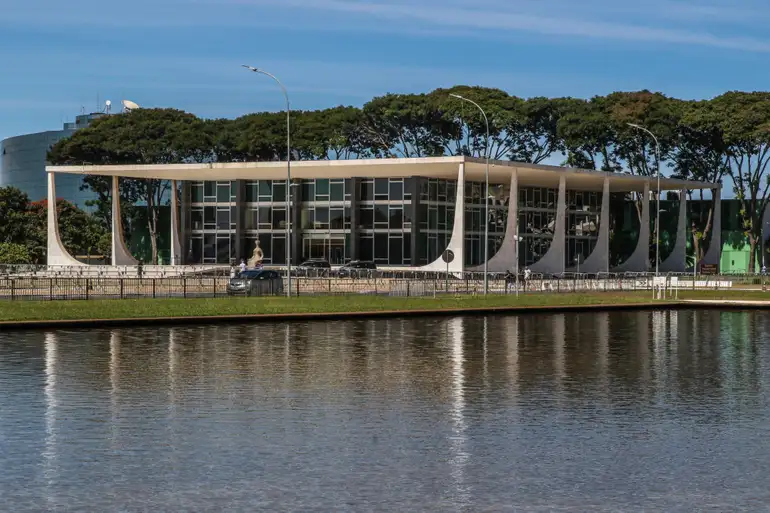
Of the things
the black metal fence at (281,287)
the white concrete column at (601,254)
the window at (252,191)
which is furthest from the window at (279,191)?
the white concrete column at (601,254)

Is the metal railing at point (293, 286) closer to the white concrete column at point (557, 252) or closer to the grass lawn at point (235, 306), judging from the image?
the grass lawn at point (235, 306)

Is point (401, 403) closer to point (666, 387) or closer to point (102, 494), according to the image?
point (666, 387)

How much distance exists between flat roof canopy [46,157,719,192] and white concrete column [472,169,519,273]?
1.69 metres

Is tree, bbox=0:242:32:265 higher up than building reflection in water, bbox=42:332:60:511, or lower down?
higher up

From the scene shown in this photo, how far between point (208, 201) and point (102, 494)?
294 ft

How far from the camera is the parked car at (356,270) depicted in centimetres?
7345

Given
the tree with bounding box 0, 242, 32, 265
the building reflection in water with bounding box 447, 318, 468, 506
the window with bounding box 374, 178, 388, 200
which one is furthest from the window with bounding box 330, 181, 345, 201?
the building reflection in water with bounding box 447, 318, 468, 506

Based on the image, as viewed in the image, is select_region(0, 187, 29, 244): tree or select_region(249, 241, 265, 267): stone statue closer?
select_region(249, 241, 265, 267): stone statue

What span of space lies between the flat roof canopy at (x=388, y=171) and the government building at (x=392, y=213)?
0.36 ft

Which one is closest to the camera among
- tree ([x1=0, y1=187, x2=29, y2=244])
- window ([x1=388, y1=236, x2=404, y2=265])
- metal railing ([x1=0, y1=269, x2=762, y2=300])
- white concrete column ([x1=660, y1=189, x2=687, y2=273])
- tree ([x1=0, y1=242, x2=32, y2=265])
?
metal railing ([x1=0, y1=269, x2=762, y2=300])

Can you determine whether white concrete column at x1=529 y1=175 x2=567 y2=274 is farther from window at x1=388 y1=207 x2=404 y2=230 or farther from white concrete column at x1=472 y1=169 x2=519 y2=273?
window at x1=388 y1=207 x2=404 y2=230

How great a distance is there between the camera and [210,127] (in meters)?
109

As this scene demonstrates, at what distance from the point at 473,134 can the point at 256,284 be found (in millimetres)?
52848

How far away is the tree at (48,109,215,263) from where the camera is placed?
345 ft
